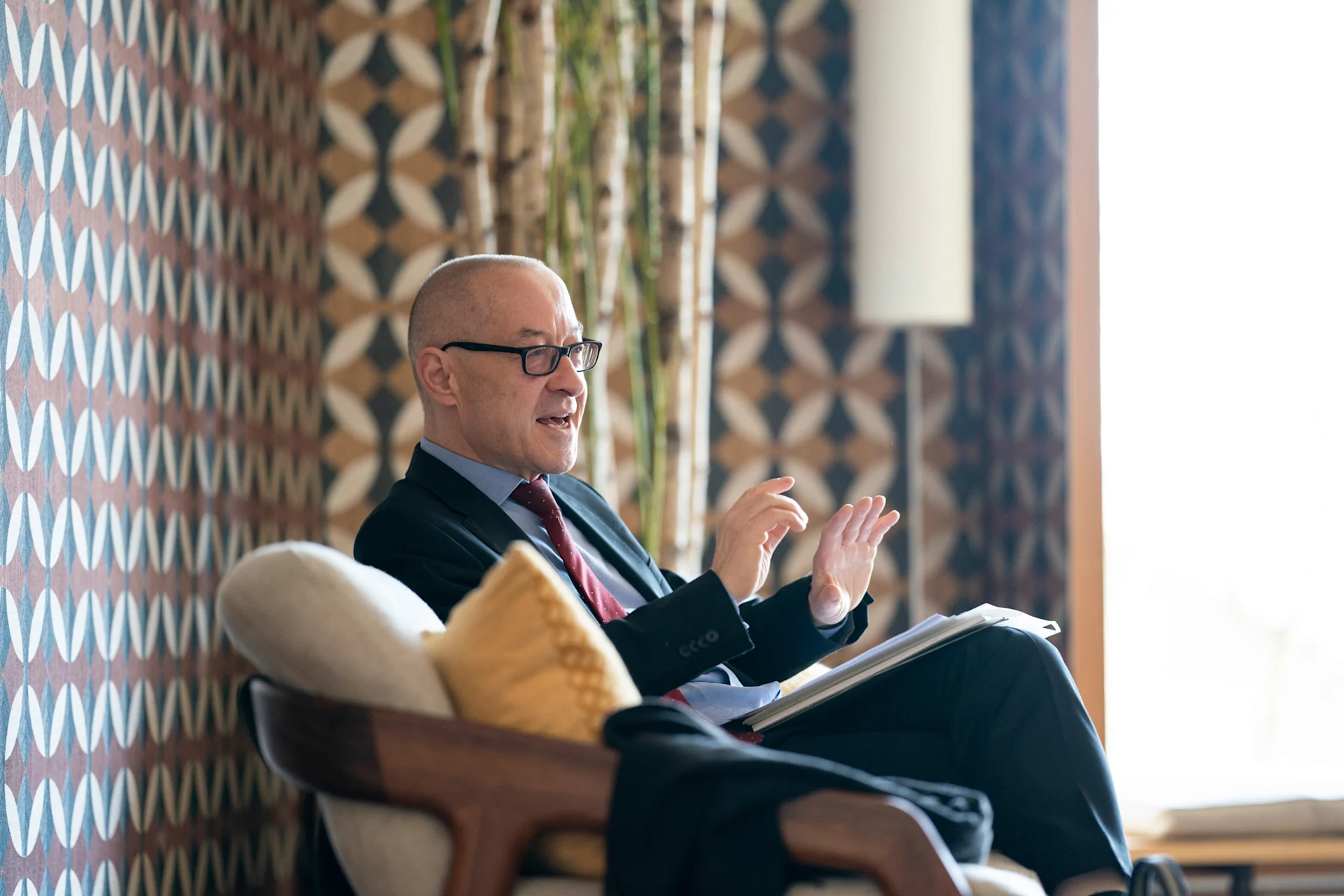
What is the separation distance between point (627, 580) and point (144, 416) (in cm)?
101

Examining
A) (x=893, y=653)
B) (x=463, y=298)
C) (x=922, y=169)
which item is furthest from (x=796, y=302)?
(x=893, y=653)

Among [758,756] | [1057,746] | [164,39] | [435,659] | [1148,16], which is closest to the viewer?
[758,756]

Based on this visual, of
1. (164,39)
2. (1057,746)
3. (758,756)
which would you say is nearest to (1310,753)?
(1057,746)

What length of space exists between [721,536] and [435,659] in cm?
51

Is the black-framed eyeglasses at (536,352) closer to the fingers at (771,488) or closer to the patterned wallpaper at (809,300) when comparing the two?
the fingers at (771,488)

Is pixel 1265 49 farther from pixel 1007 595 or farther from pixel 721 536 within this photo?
pixel 721 536

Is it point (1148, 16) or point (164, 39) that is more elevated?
point (1148, 16)

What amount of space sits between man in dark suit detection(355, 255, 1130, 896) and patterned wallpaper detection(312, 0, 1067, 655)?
1554mm

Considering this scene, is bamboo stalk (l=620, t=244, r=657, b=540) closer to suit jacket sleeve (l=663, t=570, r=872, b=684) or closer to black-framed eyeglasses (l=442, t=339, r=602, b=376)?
suit jacket sleeve (l=663, t=570, r=872, b=684)

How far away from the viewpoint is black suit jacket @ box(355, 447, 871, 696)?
1.64 metres

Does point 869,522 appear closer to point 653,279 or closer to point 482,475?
point 482,475

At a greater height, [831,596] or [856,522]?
[856,522]

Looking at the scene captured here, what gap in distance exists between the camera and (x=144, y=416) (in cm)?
250

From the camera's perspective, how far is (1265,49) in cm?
343
